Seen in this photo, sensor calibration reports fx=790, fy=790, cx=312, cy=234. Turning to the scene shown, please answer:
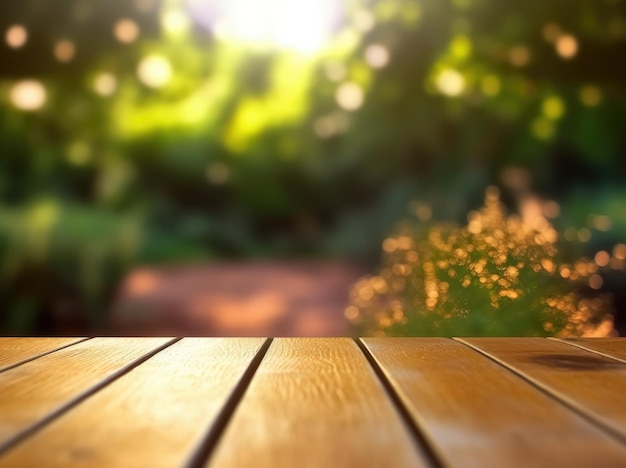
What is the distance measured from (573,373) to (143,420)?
0.54 meters

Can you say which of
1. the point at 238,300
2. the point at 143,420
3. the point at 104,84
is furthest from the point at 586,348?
the point at 104,84

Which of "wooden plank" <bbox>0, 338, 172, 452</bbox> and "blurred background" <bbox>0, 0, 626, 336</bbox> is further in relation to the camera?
"blurred background" <bbox>0, 0, 626, 336</bbox>

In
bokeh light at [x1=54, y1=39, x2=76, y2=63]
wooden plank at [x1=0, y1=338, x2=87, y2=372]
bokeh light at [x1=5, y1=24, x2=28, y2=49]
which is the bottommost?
wooden plank at [x1=0, y1=338, x2=87, y2=372]

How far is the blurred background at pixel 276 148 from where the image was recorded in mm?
3348

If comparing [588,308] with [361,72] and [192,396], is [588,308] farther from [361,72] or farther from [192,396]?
[192,396]

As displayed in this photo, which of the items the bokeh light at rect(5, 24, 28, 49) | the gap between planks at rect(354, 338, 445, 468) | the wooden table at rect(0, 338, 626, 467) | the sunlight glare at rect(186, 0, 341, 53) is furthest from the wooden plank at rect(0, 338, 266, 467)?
the bokeh light at rect(5, 24, 28, 49)

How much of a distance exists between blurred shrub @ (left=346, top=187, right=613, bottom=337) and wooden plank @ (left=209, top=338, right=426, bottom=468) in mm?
1567

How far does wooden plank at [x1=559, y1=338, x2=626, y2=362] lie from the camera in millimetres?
1170

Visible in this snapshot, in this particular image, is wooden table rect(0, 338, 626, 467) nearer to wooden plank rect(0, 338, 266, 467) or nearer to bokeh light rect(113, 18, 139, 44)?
wooden plank rect(0, 338, 266, 467)

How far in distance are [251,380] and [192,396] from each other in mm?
111

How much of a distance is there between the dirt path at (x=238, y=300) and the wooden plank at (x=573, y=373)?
2.01 meters

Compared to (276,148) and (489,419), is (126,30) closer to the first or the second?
(276,148)

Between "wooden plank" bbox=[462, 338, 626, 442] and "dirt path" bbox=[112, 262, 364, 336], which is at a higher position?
"wooden plank" bbox=[462, 338, 626, 442]

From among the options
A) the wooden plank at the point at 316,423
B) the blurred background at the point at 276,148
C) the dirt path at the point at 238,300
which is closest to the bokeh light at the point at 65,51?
the blurred background at the point at 276,148
